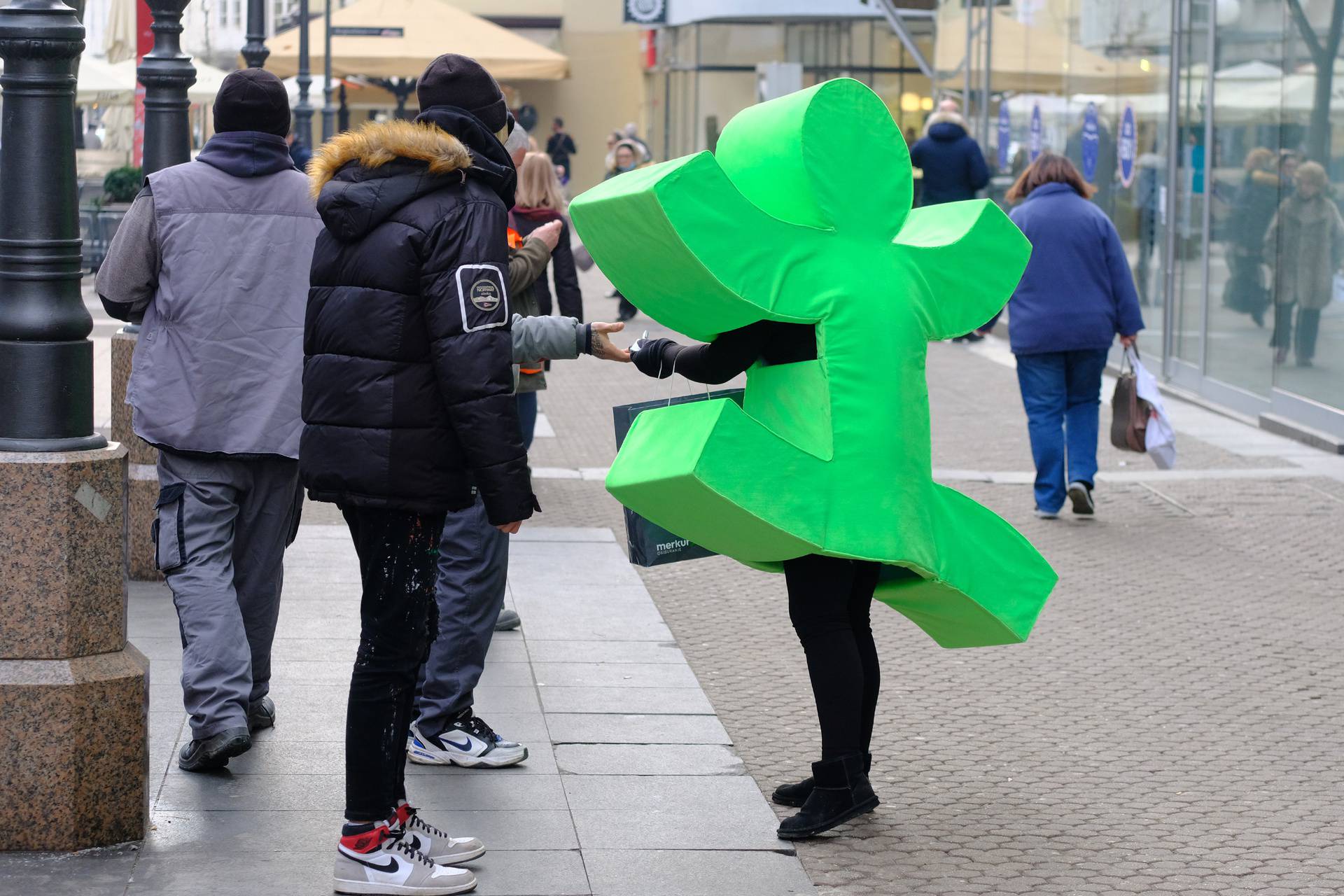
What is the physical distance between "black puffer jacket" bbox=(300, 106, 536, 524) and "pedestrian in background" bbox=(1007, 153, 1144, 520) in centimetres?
550

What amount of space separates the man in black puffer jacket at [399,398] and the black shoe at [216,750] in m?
0.86

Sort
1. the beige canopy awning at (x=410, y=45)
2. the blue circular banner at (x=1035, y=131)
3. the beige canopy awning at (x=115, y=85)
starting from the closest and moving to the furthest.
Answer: the blue circular banner at (x=1035, y=131)
the beige canopy awning at (x=115, y=85)
the beige canopy awning at (x=410, y=45)

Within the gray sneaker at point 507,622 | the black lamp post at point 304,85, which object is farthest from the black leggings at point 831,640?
the black lamp post at point 304,85

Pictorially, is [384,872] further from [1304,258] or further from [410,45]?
[410,45]

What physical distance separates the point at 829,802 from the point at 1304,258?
869 centimetres

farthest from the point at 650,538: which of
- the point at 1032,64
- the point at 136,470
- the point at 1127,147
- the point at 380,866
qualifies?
the point at 1032,64

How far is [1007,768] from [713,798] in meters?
0.97

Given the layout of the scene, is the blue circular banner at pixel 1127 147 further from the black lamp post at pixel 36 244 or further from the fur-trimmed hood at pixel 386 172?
the black lamp post at pixel 36 244

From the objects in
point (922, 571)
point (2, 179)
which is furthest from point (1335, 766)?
point (2, 179)

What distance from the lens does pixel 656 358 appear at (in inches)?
185

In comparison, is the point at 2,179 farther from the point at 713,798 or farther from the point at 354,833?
the point at 713,798

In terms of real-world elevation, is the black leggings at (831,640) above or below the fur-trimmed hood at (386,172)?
below

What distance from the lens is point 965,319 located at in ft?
16.6

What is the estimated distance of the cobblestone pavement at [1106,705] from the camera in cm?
474
